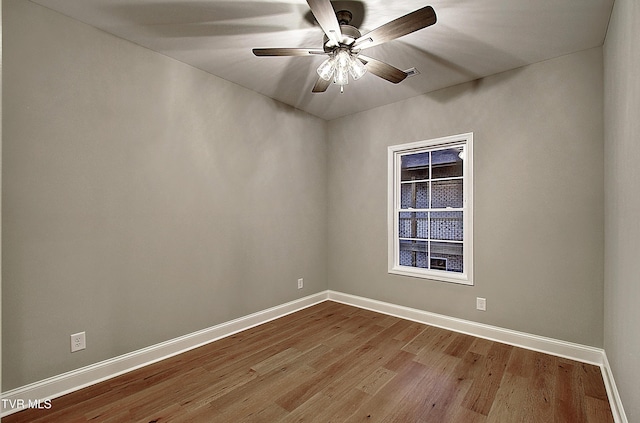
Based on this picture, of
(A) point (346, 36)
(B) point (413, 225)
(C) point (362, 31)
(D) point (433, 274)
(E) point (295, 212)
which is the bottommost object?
(D) point (433, 274)

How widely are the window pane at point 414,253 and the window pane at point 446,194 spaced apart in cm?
52

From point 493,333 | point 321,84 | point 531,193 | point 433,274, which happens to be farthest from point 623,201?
point 321,84

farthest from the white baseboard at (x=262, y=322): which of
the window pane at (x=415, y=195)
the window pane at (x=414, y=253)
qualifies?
the window pane at (x=415, y=195)

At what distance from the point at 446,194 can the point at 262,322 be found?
259 centimetres

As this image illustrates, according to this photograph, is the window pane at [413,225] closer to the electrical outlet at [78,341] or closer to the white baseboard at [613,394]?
the white baseboard at [613,394]

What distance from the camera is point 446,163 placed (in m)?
3.57

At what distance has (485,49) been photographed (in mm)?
2629

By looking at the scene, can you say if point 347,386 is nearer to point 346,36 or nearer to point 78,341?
point 78,341

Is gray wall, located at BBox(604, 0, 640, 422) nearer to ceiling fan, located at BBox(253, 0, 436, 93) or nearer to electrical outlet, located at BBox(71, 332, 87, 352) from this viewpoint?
ceiling fan, located at BBox(253, 0, 436, 93)

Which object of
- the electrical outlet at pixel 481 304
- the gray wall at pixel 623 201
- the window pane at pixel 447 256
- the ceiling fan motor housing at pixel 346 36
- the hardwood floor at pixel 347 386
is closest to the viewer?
the gray wall at pixel 623 201

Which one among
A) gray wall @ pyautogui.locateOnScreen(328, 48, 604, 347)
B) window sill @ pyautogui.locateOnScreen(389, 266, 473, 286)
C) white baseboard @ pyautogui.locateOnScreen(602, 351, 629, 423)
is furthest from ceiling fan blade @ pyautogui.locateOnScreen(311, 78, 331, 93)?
white baseboard @ pyautogui.locateOnScreen(602, 351, 629, 423)

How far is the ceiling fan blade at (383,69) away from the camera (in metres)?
2.30

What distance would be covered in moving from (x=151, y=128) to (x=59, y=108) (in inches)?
24.3

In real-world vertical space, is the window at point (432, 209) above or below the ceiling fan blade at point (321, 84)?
below
